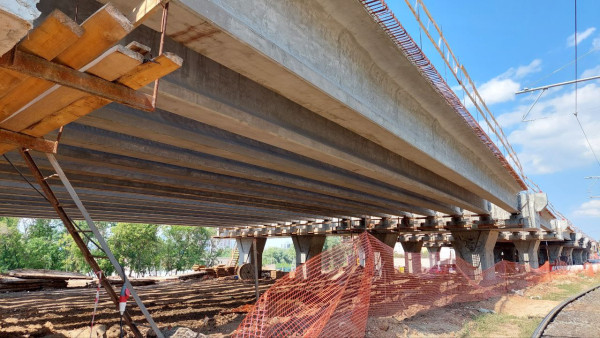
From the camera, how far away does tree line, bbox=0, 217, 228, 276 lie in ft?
145

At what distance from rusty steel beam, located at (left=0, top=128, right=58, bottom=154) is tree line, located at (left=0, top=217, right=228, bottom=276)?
3845 centimetres

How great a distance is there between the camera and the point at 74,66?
3.59m

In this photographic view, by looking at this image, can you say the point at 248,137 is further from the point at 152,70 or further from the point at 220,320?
the point at 220,320

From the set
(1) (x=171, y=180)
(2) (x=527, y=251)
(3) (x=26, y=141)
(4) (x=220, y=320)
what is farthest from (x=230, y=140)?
(2) (x=527, y=251)

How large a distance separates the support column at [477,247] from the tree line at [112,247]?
1384 inches

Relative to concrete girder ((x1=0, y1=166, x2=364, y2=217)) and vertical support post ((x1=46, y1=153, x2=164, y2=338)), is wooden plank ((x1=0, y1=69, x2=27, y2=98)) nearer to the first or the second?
vertical support post ((x1=46, y1=153, x2=164, y2=338))

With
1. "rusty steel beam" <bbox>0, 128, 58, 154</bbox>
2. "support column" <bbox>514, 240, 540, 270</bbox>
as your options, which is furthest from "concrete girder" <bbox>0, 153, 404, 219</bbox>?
"support column" <bbox>514, 240, 540, 270</bbox>

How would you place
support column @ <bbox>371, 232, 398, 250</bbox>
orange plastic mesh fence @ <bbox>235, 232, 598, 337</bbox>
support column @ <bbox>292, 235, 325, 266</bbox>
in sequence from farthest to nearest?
Result: support column @ <bbox>292, 235, 325, 266</bbox>
support column @ <bbox>371, 232, 398, 250</bbox>
orange plastic mesh fence @ <bbox>235, 232, 598, 337</bbox>

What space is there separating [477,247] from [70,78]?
2500 cm

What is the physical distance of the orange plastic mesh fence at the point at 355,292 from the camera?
30.7 ft

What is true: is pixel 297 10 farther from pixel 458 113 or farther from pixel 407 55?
pixel 458 113

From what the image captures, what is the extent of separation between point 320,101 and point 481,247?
21555 mm

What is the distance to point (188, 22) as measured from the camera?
13.8 feet

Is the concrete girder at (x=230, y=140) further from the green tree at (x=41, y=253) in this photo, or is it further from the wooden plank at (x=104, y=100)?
the green tree at (x=41, y=253)
